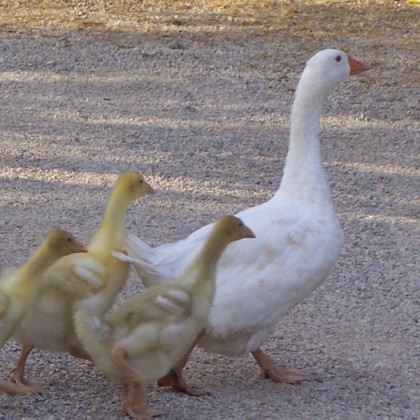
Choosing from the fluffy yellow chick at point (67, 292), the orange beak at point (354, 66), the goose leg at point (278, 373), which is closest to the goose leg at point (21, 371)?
the fluffy yellow chick at point (67, 292)

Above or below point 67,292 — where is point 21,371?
below

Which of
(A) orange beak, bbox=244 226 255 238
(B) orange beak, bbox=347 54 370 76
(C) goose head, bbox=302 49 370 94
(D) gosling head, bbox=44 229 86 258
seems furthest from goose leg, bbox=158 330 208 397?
(B) orange beak, bbox=347 54 370 76

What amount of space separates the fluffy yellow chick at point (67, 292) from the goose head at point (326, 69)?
1376 millimetres

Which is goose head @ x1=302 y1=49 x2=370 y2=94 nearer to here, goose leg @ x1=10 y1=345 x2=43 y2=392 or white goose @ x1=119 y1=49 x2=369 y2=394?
white goose @ x1=119 y1=49 x2=369 y2=394

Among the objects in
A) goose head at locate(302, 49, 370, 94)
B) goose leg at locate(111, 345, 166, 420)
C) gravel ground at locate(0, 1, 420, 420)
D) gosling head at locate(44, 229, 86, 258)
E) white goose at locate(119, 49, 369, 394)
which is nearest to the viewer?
goose leg at locate(111, 345, 166, 420)

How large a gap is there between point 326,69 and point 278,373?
1.65 metres

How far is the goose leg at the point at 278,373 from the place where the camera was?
5094mm

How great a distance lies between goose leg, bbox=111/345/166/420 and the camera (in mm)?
4324

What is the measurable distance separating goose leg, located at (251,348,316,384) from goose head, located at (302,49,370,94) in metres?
1.46

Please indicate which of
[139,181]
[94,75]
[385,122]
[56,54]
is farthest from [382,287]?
[56,54]

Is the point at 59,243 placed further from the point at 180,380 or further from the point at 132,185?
the point at 180,380

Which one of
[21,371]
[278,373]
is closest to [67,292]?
[21,371]

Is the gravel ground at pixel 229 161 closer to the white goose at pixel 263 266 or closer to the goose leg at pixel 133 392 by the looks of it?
the goose leg at pixel 133 392

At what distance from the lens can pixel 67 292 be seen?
466cm
